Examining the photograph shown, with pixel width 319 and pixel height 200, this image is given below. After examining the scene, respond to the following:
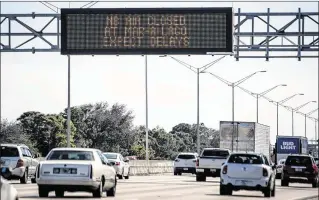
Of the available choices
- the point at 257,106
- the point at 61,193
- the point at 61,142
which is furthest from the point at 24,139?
the point at 61,193

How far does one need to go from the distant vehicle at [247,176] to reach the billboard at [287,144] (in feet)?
138

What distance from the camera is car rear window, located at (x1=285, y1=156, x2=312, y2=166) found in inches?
1955

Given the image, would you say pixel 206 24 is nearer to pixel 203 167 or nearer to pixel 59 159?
pixel 59 159

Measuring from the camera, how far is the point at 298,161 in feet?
164

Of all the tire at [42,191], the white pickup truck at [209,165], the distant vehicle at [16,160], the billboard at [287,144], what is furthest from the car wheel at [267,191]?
the billboard at [287,144]

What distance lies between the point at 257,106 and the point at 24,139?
27.9 metres

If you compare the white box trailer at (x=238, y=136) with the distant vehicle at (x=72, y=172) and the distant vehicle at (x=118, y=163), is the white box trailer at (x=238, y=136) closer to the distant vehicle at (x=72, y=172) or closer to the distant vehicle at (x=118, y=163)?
the distant vehicle at (x=118, y=163)

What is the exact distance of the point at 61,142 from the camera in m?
132

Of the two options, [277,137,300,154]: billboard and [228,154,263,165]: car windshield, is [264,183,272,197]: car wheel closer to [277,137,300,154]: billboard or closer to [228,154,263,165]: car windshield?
[228,154,263,165]: car windshield

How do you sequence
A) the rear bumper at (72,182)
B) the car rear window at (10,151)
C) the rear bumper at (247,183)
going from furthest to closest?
1. the car rear window at (10,151)
2. the rear bumper at (247,183)
3. the rear bumper at (72,182)

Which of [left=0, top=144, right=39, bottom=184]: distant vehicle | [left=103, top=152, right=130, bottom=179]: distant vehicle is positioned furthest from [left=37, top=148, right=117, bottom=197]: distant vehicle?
[left=103, top=152, right=130, bottom=179]: distant vehicle

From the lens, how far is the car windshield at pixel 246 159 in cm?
3481

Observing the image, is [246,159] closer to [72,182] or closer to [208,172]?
[72,182]

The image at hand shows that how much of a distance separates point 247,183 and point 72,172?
8.15 meters
